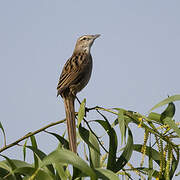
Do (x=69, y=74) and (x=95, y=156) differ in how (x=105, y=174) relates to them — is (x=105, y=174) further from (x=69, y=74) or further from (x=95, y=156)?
(x=69, y=74)

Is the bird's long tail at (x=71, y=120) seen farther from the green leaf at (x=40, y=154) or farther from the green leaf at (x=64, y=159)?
the green leaf at (x=64, y=159)

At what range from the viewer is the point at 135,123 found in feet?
8.54

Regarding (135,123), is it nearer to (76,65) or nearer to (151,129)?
(151,129)

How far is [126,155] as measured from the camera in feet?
8.84

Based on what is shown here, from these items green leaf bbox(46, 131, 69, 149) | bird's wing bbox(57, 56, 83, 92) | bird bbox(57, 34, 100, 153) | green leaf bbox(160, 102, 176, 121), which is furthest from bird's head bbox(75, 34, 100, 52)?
green leaf bbox(160, 102, 176, 121)

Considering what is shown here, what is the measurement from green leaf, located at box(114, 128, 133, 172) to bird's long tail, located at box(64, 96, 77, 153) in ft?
1.66

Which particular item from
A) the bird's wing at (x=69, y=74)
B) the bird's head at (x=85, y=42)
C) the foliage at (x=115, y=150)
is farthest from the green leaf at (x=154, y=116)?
the bird's head at (x=85, y=42)

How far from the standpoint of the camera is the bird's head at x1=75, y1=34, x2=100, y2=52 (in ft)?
21.3

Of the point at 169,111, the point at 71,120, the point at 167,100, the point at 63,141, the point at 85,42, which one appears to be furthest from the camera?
the point at 85,42

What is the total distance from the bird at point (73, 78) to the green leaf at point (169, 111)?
935 mm

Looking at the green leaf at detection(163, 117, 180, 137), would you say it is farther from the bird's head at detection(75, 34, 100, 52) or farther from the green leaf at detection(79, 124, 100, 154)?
the bird's head at detection(75, 34, 100, 52)

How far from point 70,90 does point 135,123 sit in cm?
218

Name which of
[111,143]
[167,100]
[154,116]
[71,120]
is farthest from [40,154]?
[71,120]

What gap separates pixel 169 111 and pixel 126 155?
448 mm
